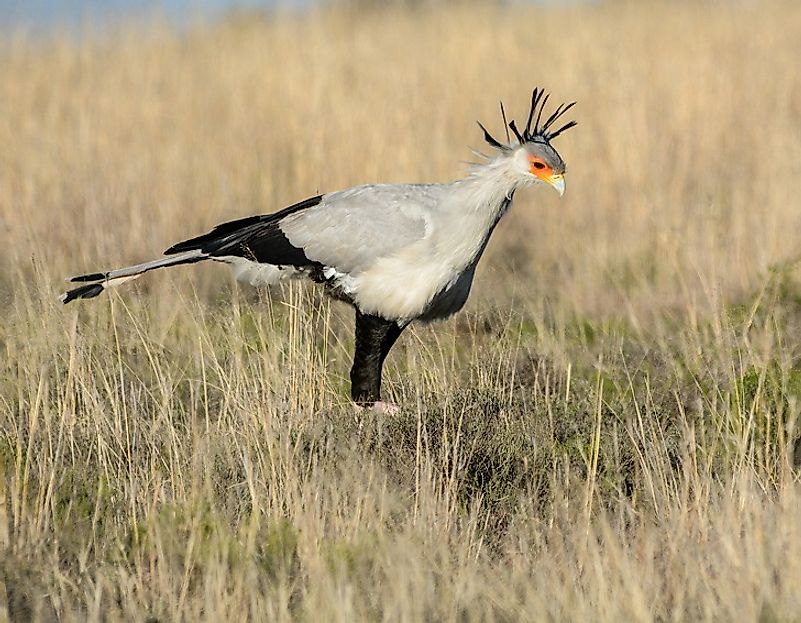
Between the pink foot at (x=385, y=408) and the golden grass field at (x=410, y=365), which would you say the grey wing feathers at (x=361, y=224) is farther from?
the pink foot at (x=385, y=408)

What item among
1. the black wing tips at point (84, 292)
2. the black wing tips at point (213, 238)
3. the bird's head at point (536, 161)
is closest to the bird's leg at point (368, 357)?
the black wing tips at point (213, 238)

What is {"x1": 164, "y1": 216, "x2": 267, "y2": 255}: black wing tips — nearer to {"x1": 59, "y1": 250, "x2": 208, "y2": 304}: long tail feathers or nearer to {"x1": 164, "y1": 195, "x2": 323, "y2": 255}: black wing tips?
{"x1": 164, "y1": 195, "x2": 323, "y2": 255}: black wing tips

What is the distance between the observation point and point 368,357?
4.65m

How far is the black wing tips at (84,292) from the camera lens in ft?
Answer: 14.9

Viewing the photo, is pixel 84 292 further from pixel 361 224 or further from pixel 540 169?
pixel 540 169

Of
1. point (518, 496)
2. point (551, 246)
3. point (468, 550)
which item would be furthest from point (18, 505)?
point (551, 246)

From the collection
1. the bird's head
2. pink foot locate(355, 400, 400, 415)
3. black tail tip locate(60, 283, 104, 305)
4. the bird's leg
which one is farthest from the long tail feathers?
the bird's head

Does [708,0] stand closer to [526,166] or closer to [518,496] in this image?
[526,166]

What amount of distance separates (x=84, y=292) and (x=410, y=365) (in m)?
1.32

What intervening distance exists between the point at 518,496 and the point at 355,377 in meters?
1.07

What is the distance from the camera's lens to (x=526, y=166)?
439 centimetres

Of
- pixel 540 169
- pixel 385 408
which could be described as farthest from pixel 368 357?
pixel 540 169

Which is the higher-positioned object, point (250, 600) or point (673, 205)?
point (673, 205)

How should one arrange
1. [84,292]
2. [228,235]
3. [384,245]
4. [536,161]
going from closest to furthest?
[536,161] < [384,245] < [84,292] < [228,235]
